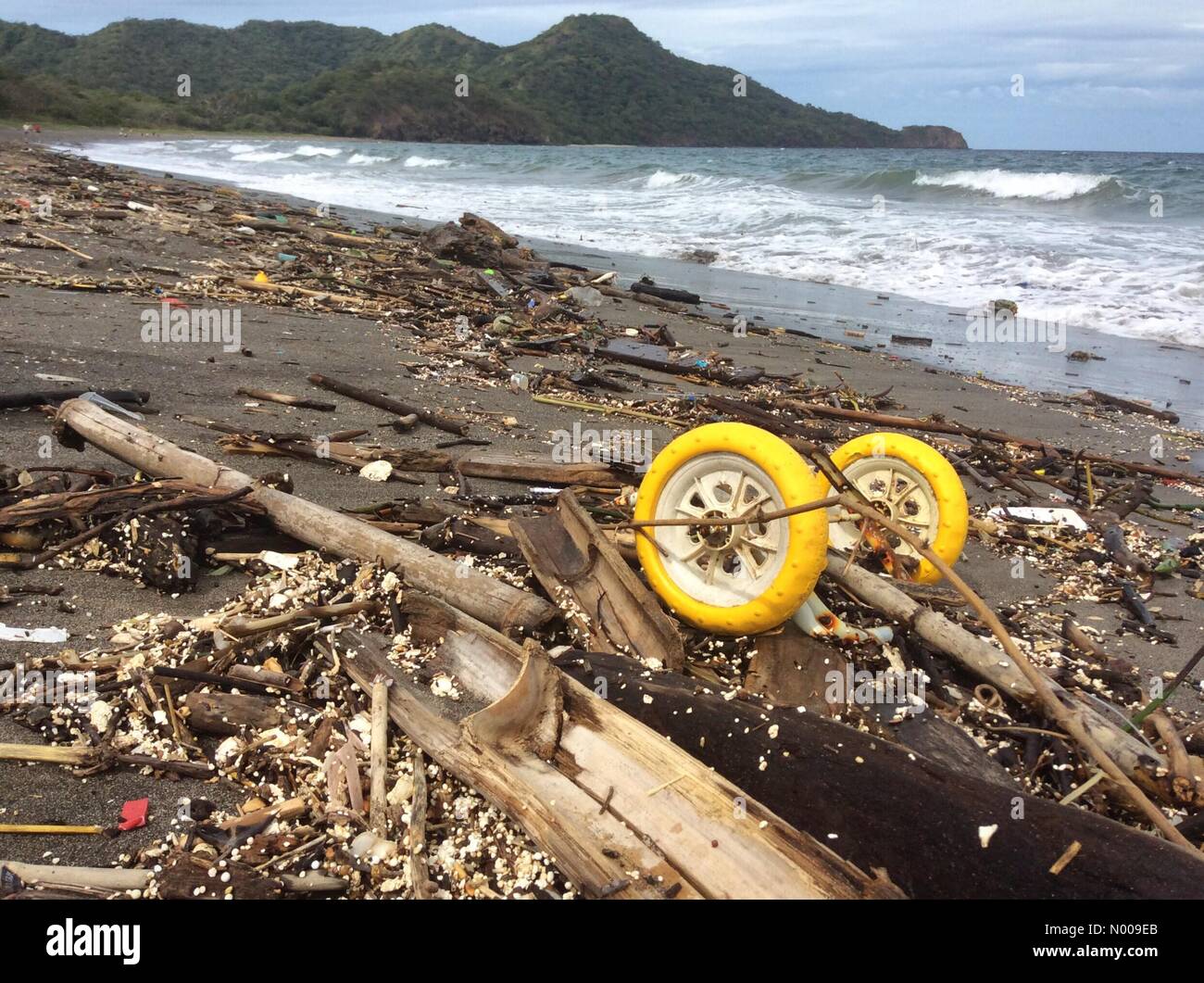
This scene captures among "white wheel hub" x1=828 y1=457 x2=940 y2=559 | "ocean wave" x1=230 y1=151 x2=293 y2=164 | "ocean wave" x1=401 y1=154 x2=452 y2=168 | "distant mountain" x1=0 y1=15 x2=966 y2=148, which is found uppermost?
"distant mountain" x1=0 y1=15 x2=966 y2=148

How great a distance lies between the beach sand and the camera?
3.64 metres

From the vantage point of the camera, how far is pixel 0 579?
4.00 m

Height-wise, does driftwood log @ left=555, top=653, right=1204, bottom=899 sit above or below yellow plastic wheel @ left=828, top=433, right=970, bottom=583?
below

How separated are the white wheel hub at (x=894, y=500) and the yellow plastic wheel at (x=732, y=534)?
0.92 meters

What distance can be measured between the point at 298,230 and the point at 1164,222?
2519 cm

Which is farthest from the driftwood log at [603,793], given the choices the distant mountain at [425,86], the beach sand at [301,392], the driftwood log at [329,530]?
the distant mountain at [425,86]

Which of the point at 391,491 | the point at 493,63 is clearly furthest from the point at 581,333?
the point at 493,63

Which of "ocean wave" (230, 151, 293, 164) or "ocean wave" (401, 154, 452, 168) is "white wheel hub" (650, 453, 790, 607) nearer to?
"ocean wave" (230, 151, 293, 164)

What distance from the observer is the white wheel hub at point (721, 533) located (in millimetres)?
3621

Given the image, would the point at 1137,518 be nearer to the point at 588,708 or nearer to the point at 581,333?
the point at 588,708

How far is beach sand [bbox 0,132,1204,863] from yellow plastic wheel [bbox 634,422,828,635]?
199 centimetres

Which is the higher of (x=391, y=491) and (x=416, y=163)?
(x=416, y=163)

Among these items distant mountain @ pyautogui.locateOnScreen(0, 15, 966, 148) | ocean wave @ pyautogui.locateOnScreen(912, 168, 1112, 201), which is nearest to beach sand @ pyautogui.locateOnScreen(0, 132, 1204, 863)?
ocean wave @ pyautogui.locateOnScreen(912, 168, 1112, 201)

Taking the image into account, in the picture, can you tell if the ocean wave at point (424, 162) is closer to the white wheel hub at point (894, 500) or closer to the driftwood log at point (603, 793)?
the white wheel hub at point (894, 500)
